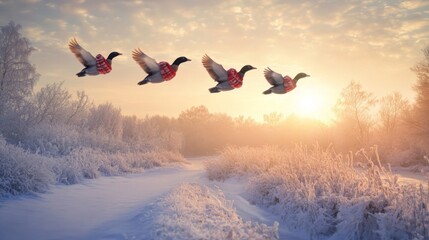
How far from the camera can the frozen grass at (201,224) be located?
5.44 m

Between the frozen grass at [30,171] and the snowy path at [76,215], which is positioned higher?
the frozen grass at [30,171]

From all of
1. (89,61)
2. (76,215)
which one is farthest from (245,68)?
(76,215)

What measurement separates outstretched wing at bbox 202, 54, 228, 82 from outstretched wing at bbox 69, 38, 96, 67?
1.12 meters

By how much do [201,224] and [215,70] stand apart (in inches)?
147

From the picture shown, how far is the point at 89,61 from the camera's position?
3.41m

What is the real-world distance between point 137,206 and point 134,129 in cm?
3140

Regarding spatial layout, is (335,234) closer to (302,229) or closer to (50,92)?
(302,229)

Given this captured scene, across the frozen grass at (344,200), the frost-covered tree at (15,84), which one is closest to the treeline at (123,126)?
the frost-covered tree at (15,84)

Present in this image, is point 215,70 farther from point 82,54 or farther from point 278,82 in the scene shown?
point 82,54

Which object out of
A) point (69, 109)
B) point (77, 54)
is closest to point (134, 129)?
point (69, 109)

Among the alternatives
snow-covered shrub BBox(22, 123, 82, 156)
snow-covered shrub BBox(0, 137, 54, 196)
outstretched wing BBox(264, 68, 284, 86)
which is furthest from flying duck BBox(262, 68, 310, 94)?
snow-covered shrub BBox(22, 123, 82, 156)

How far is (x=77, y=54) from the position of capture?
343 centimetres

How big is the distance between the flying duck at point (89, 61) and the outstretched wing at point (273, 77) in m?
1.62

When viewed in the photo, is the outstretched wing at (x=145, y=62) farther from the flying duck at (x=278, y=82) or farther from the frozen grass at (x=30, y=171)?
the frozen grass at (x=30, y=171)
